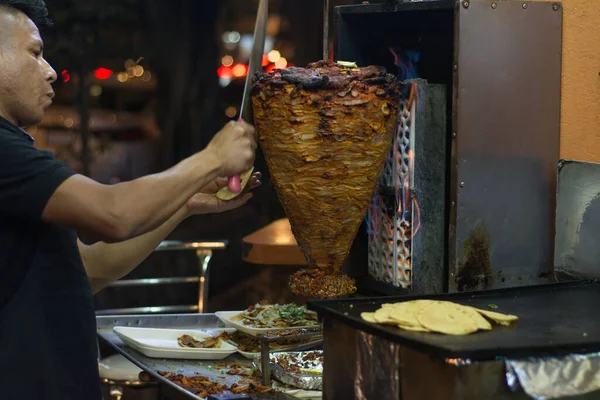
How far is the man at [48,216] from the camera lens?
194 centimetres

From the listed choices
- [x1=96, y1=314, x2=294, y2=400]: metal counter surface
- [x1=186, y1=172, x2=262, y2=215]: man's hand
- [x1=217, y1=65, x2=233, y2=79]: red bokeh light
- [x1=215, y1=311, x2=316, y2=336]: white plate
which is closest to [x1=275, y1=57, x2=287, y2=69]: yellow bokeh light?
[x1=217, y1=65, x2=233, y2=79]: red bokeh light

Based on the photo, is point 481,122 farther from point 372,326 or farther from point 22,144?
point 22,144

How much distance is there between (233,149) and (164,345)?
895 millimetres

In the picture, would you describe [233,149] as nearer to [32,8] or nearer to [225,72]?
[32,8]

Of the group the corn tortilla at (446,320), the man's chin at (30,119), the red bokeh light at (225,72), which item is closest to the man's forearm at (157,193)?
the man's chin at (30,119)

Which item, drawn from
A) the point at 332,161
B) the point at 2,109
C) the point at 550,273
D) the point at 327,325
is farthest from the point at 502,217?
the point at 2,109

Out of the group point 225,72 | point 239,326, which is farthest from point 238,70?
point 239,326

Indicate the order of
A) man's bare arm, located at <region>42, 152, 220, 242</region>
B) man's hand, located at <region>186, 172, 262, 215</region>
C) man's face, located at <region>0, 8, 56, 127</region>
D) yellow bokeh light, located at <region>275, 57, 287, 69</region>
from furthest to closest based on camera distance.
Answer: yellow bokeh light, located at <region>275, 57, 287, 69</region>, man's hand, located at <region>186, 172, 262, 215</region>, man's face, located at <region>0, 8, 56, 127</region>, man's bare arm, located at <region>42, 152, 220, 242</region>

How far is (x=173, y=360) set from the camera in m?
2.72

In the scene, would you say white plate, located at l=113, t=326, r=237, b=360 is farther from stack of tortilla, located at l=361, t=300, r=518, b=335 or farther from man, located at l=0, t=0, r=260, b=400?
stack of tortilla, located at l=361, t=300, r=518, b=335

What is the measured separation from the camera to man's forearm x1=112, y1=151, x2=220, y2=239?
1.99 meters

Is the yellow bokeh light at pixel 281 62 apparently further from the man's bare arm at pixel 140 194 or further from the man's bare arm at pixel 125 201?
the man's bare arm at pixel 125 201

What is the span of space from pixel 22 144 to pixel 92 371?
652mm

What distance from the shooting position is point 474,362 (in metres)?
1.55
